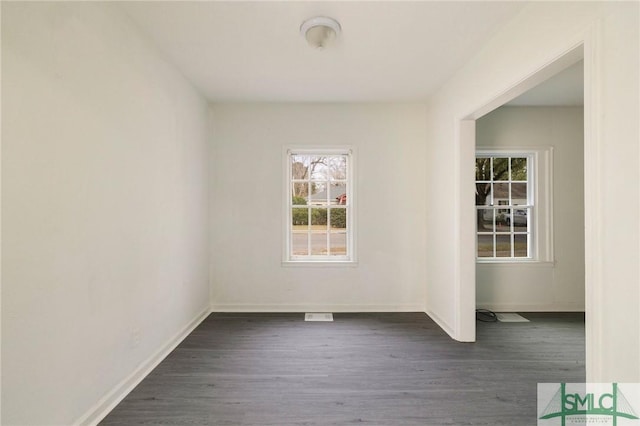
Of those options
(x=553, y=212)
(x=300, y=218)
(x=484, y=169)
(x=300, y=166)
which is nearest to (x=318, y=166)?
(x=300, y=166)

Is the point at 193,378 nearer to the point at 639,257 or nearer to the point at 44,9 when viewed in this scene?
the point at 44,9

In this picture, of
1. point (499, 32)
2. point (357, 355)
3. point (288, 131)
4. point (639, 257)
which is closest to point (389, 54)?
point (499, 32)

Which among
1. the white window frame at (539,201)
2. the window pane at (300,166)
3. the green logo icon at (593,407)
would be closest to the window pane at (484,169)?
the white window frame at (539,201)

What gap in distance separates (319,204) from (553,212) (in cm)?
305

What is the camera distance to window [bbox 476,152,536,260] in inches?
160

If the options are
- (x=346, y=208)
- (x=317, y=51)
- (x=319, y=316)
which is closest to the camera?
(x=317, y=51)

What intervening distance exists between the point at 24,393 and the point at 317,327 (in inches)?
95.3

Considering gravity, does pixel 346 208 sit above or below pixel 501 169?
below

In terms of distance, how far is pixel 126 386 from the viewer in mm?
2137

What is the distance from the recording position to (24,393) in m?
1.42

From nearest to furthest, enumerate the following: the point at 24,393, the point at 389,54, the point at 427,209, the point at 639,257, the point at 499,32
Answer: the point at 639,257
the point at 24,393
the point at 499,32
the point at 389,54
the point at 427,209

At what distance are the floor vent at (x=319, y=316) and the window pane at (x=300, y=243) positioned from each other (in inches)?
30.5

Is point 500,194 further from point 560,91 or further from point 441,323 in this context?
point 441,323

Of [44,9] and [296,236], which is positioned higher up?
[44,9]
